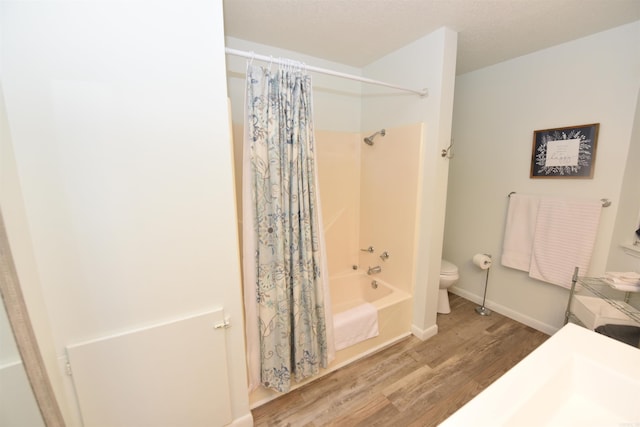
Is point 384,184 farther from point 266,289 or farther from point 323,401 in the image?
point 323,401

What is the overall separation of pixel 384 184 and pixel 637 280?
1.63m

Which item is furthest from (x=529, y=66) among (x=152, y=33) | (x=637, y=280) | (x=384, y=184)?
(x=152, y=33)

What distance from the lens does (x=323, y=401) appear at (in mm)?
1590

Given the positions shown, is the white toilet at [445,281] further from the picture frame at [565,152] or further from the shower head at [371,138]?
the shower head at [371,138]

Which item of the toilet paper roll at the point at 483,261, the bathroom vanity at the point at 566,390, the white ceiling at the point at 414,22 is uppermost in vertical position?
the white ceiling at the point at 414,22

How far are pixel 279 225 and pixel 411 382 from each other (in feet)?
4.79

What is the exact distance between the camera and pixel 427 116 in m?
1.89

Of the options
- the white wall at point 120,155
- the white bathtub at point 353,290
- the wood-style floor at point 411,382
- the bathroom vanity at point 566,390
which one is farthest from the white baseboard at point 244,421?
the bathroom vanity at point 566,390

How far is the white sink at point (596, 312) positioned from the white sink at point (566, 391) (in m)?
1.06

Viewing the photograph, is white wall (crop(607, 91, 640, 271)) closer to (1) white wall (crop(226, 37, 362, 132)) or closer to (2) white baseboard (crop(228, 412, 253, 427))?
(1) white wall (crop(226, 37, 362, 132))

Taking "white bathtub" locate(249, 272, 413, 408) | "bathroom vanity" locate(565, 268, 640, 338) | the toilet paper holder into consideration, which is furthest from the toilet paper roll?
"white bathtub" locate(249, 272, 413, 408)

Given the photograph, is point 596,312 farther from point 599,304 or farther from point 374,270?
point 374,270

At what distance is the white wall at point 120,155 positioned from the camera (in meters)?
0.86

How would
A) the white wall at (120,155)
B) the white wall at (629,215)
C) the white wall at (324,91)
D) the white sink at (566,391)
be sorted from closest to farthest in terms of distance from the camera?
the white sink at (566,391)
the white wall at (120,155)
the white wall at (629,215)
the white wall at (324,91)
